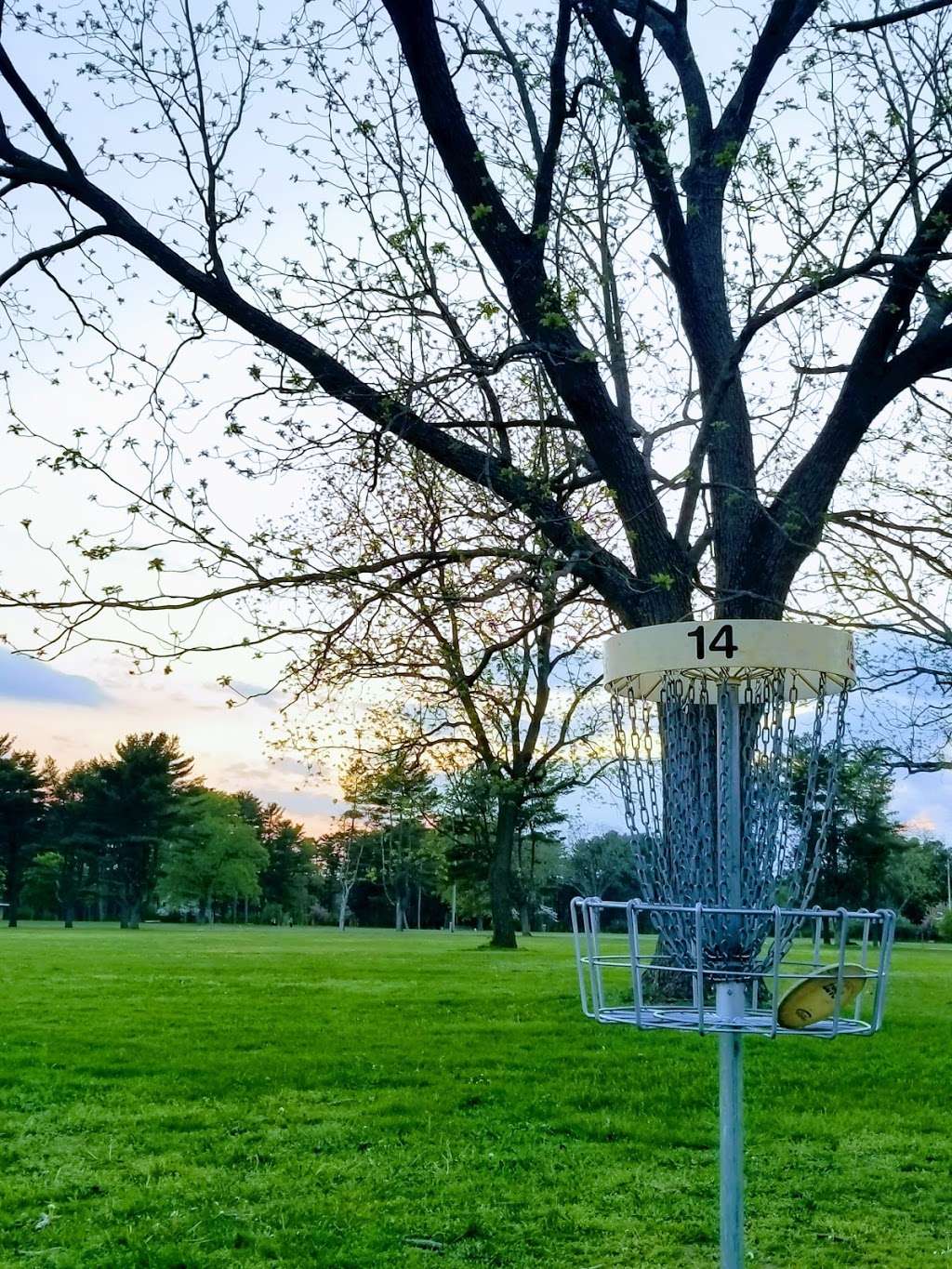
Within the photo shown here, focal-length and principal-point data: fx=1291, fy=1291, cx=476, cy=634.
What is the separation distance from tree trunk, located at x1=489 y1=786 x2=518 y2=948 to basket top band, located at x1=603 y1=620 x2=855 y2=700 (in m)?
23.5

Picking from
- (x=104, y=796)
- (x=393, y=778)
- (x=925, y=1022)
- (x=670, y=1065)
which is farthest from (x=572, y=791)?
(x=104, y=796)

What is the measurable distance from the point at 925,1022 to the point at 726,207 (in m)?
9.74

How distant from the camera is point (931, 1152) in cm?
Result: 834

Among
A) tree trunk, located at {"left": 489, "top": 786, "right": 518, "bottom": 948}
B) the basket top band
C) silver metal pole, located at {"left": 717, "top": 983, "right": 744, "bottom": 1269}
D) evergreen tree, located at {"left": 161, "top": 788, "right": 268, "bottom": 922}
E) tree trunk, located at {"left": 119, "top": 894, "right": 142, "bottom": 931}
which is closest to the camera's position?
the basket top band

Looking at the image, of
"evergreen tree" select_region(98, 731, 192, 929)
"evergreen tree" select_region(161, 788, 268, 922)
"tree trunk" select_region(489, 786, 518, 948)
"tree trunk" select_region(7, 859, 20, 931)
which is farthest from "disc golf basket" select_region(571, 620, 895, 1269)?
"evergreen tree" select_region(161, 788, 268, 922)

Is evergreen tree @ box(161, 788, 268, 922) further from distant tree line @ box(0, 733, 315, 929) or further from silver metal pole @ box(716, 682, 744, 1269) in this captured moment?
silver metal pole @ box(716, 682, 744, 1269)

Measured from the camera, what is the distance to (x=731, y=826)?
12.0 feet

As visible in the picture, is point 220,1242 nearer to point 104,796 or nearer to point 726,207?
point 726,207

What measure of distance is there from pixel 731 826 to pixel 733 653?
0.55 meters

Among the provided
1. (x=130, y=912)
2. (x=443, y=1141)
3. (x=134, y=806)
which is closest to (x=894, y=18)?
(x=443, y=1141)

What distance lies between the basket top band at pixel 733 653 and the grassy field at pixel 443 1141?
3569mm

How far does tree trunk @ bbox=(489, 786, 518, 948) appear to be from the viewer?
94.7ft

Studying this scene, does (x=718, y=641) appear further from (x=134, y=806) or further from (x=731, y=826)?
(x=134, y=806)

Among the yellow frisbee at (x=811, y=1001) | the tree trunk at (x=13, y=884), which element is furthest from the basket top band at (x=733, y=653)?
the tree trunk at (x=13, y=884)
